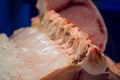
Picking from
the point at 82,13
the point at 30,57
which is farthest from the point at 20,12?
the point at 30,57

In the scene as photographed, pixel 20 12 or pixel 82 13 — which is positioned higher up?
pixel 82 13

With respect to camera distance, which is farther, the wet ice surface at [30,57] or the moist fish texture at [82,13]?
the moist fish texture at [82,13]

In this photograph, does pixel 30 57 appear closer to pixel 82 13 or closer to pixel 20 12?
pixel 82 13

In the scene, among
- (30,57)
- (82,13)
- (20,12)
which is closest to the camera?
(30,57)

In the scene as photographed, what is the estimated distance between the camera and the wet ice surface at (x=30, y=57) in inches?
42.8

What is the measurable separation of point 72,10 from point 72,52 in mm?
637

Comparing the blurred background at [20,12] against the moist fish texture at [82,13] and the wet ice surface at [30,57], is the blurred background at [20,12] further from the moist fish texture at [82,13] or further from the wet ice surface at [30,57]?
the wet ice surface at [30,57]

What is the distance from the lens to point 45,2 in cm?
170

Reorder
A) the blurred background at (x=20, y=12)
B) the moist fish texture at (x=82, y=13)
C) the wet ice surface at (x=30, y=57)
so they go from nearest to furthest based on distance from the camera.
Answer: the wet ice surface at (x=30, y=57) < the moist fish texture at (x=82, y=13) < the blurred background at (x=20, y=12)

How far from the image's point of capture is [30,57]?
47.6 inches

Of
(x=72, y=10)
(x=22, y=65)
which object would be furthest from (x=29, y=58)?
(x=72, y=10)

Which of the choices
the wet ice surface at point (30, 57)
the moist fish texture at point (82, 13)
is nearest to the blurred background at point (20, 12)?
the moist fish texture at point (82, 13)

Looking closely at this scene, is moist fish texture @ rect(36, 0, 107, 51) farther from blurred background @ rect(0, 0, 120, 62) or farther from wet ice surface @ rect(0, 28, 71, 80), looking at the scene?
wet ice surface @ rect(0, 28, 71, 80)

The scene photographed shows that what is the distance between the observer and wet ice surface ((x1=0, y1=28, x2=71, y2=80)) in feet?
3.57
